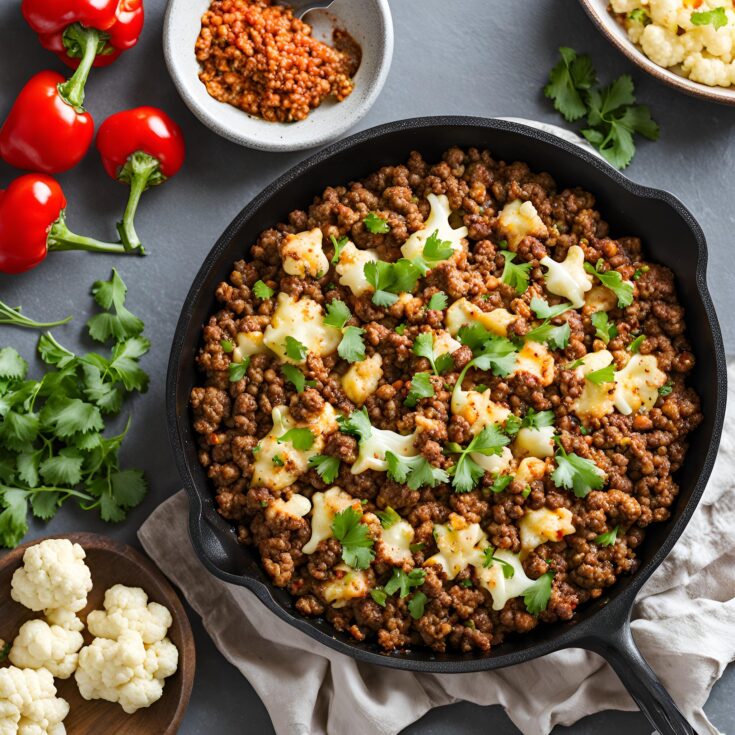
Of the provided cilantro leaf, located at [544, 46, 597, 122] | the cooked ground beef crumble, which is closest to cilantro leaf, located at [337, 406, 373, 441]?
the cooked ground beef crumble

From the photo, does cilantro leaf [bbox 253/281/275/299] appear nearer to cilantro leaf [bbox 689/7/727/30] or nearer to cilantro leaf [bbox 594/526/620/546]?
cilantro leaf [bbox 594/526/620/546]

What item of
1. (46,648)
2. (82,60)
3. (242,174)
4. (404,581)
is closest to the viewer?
(404,581)

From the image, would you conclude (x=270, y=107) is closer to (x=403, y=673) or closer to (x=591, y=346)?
(x=591, y=346)

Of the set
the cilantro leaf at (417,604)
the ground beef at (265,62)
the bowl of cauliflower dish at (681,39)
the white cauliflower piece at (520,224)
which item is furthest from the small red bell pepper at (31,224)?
the bowl of cauliflower dish at (681,39)

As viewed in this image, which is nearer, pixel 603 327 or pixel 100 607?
pixel 603 327

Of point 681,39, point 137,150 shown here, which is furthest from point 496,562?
point 681,39

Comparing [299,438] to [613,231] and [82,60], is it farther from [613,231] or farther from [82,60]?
[82,60]

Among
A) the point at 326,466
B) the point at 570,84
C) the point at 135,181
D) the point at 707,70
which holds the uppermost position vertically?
the point at 707,70

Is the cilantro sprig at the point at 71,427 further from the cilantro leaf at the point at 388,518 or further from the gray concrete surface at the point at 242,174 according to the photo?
the cilantro leaf at the point at 388,518
